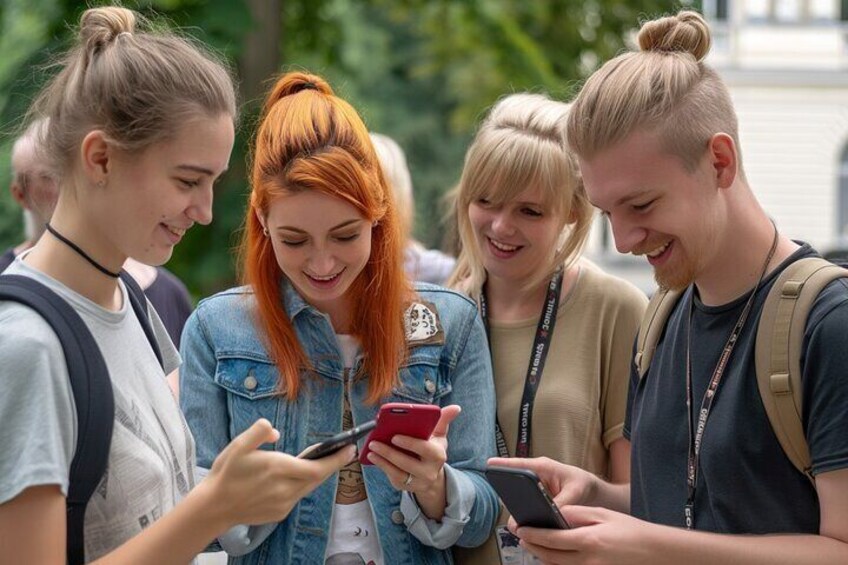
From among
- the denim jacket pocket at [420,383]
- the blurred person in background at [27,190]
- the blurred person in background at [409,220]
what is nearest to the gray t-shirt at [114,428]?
the denim jacket pocket at [420,383]

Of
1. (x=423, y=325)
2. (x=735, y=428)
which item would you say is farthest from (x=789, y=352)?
(x=423, y=325)

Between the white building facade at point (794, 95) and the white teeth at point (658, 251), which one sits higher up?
the white teeth at point (658, 251)

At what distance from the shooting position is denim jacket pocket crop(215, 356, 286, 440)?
3.10 metres

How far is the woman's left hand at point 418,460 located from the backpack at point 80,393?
68 centimetres

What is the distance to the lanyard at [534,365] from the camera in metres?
3.46

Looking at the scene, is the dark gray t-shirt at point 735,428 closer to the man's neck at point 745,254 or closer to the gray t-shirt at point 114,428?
the man's neck at point 745,254

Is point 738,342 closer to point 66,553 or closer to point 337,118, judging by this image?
point 337,118

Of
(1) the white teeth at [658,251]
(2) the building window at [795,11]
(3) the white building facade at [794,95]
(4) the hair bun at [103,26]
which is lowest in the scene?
(3) the white building facade at [794,95]

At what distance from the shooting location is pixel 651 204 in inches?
107

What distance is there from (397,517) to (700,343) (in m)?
0.85

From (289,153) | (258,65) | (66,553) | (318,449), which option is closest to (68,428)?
(66,553)

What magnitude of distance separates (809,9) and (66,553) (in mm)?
30227

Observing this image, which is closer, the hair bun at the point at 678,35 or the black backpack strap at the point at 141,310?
the black backpack strap at the point at 141,310

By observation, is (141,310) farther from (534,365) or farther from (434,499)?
(534,365)
